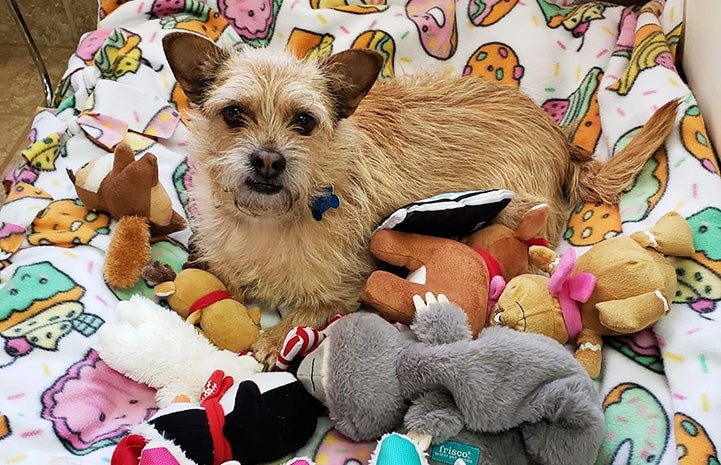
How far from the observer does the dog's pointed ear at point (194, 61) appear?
159 centimetres

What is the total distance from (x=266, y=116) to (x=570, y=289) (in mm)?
771

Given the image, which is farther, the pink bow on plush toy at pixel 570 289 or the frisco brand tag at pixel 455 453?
the pink bow on plush toy at pixel 570 289

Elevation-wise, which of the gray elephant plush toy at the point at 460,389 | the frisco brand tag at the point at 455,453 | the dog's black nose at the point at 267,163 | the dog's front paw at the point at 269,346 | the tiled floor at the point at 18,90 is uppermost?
the dog's black nose at the point at 267,163

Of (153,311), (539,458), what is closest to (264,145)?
(153,311)

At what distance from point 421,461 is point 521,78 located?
5.21ft

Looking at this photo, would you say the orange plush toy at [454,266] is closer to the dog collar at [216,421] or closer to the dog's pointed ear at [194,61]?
the dog collar at [216,421]

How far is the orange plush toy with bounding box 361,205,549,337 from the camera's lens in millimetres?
1529

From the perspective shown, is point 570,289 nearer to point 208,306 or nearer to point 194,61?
point 208,306

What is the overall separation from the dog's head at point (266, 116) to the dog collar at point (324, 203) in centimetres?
2

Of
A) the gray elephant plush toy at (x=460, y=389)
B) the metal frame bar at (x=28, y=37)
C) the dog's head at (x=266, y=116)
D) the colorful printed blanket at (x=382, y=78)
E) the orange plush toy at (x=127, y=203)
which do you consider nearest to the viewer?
the gray elephant plush toy at (x=460, y=389)

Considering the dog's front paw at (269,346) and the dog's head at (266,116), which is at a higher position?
the dog's head at (266,116)

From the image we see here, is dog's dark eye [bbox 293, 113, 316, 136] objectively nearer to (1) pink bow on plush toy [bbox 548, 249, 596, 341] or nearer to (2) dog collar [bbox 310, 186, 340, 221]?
(2) dog collar [bbox 310, 186, 340, 221]

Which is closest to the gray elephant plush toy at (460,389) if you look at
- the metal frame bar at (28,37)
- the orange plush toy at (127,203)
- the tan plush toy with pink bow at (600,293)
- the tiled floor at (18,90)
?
the tan plush toy with pink bow at (600,293)

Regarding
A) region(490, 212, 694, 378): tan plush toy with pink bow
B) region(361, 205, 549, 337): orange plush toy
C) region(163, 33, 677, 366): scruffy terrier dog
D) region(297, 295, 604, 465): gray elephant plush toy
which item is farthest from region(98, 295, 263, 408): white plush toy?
region(490, 212, 694, 378): tan plush toy with pink bow
